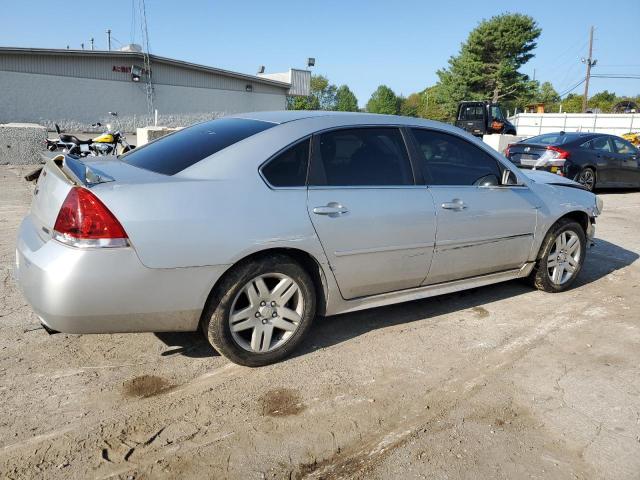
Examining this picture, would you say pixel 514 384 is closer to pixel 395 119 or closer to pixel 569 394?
pixel 569 394

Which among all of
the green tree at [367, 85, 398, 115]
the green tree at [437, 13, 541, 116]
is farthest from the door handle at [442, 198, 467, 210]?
the green tree at [367, 85, 398, 115]

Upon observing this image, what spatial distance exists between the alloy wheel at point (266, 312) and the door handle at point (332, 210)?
45 centimetres

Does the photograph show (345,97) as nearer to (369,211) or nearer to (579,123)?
(579,123)

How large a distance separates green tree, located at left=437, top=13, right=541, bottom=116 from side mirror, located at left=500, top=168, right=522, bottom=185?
2042 inches

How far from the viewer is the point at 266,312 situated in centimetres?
319

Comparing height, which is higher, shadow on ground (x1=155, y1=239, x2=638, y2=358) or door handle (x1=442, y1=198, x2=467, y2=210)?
door handle (x1=442, y1=198, x2=467, y2=210)

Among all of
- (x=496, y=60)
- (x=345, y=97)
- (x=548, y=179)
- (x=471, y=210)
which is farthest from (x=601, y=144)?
(x=345, y=97)

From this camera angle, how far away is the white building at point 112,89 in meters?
25.5

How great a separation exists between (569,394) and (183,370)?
7.58ft

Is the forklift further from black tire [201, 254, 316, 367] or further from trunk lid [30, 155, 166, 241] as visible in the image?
trunk lid [30, 155, 166, 241]

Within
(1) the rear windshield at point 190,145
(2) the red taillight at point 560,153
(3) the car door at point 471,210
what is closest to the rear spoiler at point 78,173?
(1) the rear windshield at point 190,145

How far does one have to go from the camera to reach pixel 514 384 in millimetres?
3184

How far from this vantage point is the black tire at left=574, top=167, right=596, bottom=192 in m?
11.2

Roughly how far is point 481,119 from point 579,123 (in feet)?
62.8
